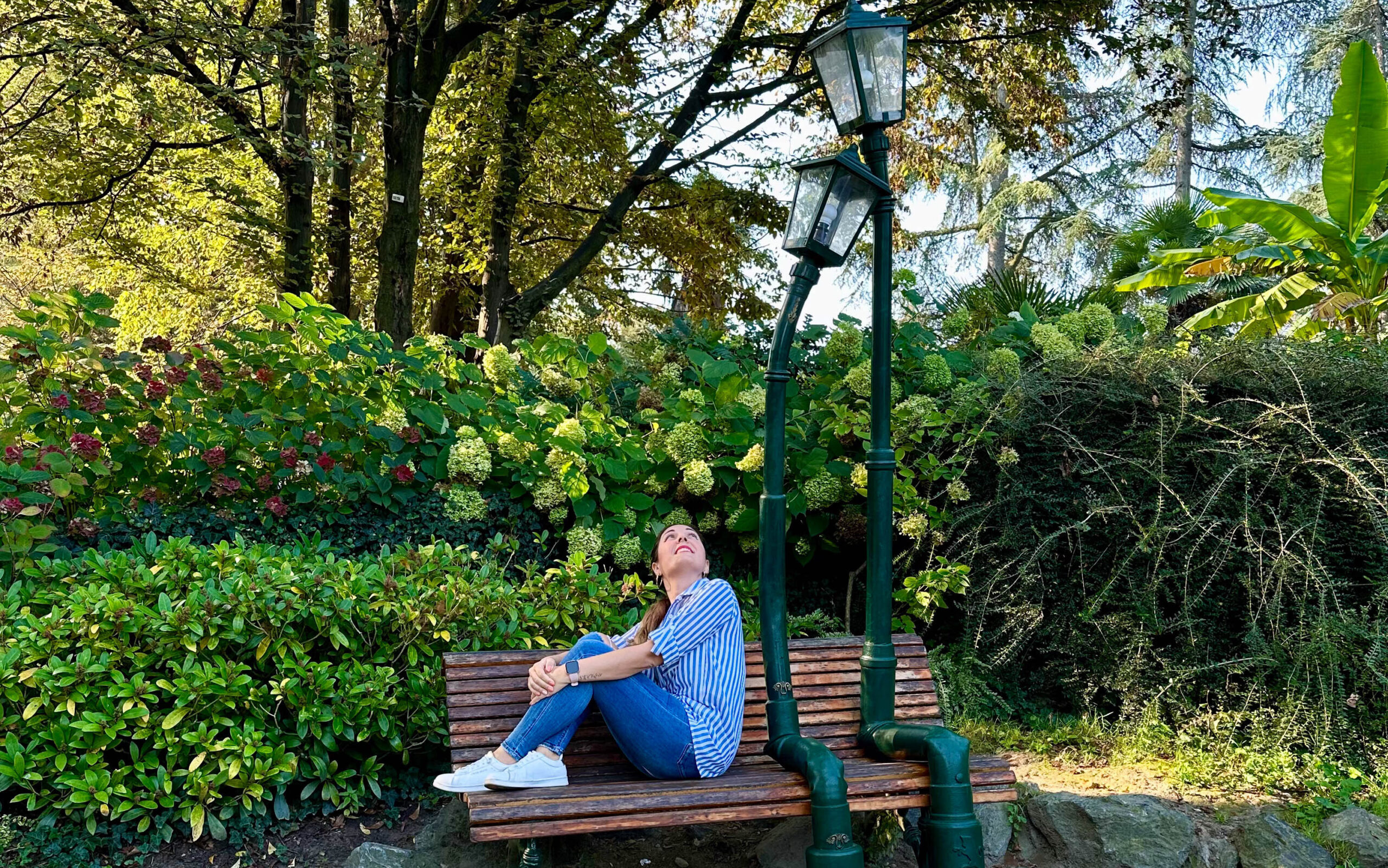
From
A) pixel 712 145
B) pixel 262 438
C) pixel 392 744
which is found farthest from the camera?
pixel 712 145

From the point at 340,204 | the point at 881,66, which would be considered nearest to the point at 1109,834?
the point at 881,66

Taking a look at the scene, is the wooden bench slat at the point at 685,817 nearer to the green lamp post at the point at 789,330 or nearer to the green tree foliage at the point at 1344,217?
the green lamp post at the point at 789,330

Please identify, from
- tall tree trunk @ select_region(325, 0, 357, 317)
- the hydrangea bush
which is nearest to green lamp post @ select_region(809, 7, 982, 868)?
the hydrangea bush

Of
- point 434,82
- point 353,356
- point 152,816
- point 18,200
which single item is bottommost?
point 152,816

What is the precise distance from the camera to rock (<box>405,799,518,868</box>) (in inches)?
152

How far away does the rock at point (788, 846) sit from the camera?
4.12m

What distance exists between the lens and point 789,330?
4.02 metres

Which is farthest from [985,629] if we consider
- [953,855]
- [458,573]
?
[458,573]

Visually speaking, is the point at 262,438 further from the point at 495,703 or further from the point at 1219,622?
the point at 1219,622

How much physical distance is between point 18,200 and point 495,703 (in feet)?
30.7

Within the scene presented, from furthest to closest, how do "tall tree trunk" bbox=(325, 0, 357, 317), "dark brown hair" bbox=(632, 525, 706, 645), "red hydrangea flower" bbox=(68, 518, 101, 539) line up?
"tall tree trunk" bbox=(325, 0, 357, 317) → "red hydrangea flower" bbox=(68, 518, 101, 539) → "dark brown hair" bbox=(632, 525, 706, 645)

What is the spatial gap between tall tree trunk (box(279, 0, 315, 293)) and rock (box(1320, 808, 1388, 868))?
823 cm

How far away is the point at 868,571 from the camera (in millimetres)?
4164

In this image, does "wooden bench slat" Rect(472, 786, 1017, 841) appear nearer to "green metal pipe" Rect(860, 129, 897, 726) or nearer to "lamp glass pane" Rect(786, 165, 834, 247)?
"green metal pipe" Rect(860, 129, 897, 726)
